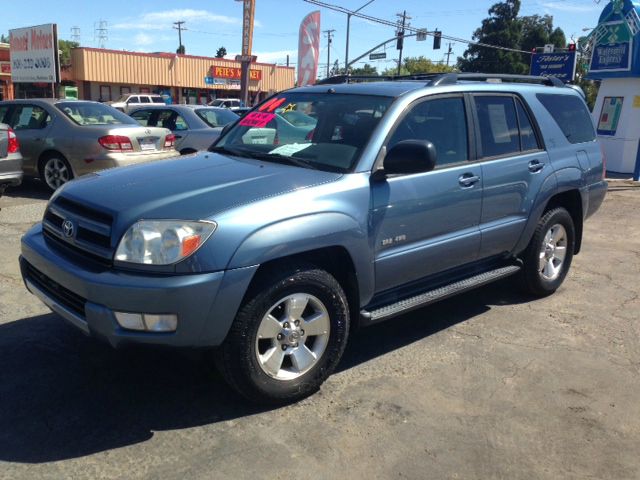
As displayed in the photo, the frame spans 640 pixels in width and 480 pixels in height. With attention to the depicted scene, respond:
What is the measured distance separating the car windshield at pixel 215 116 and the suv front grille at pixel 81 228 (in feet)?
24.4

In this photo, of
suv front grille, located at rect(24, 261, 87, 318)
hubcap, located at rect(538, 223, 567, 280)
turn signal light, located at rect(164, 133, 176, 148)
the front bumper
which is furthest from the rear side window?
turn signal light, located at rect(164, 133, 176, 148)

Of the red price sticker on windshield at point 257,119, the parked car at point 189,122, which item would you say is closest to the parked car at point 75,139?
the parked car at point 189,122

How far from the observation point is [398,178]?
3744 millimetres

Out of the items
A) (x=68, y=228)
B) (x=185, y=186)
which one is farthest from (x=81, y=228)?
(x=185, y=186)

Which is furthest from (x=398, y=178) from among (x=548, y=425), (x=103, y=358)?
(x=103, y=358)

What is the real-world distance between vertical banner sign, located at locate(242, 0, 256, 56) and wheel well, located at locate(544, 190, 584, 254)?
75.5 ft

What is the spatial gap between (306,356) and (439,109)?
199cm

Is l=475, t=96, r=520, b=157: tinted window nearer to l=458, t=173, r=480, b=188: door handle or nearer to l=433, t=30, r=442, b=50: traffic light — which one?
l=458, t=173, r=480, b=188: door handle

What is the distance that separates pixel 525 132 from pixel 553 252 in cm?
117

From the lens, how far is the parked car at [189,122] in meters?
10.4

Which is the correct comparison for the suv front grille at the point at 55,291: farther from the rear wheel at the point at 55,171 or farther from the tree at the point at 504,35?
the tree at the point at 504,35

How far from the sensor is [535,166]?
482cm

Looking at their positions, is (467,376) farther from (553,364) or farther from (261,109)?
(261,109)

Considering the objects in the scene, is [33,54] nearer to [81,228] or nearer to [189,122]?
[189,122]
